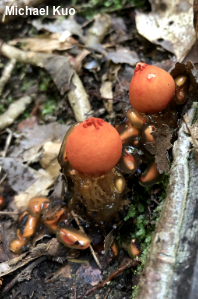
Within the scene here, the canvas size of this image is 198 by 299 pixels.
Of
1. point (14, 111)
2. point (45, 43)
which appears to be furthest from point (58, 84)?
point (45, 43)

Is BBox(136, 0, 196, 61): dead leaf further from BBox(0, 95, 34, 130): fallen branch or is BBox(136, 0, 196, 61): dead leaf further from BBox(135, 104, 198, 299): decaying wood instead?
BBox(0, 95, 34, 130): fallen branch

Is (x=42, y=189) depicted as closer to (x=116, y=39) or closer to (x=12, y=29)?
(x=116, y=39)

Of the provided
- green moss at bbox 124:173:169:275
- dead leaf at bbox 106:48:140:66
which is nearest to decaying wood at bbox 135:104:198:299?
green moss at bbox 124:173:169:275

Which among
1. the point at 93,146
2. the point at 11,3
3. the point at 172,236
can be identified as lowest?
the point at 172,236

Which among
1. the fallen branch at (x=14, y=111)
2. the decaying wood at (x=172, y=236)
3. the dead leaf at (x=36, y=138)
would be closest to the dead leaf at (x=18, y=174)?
the dead leaf at (x=36, y=138)

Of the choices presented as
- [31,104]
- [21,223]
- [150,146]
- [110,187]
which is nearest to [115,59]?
[31,104]

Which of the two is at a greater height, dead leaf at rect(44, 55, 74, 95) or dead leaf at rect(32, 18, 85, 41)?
dead leaf at rect(32, 18, 85, 41)

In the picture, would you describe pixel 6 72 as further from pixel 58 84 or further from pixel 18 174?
pixel 18 174
